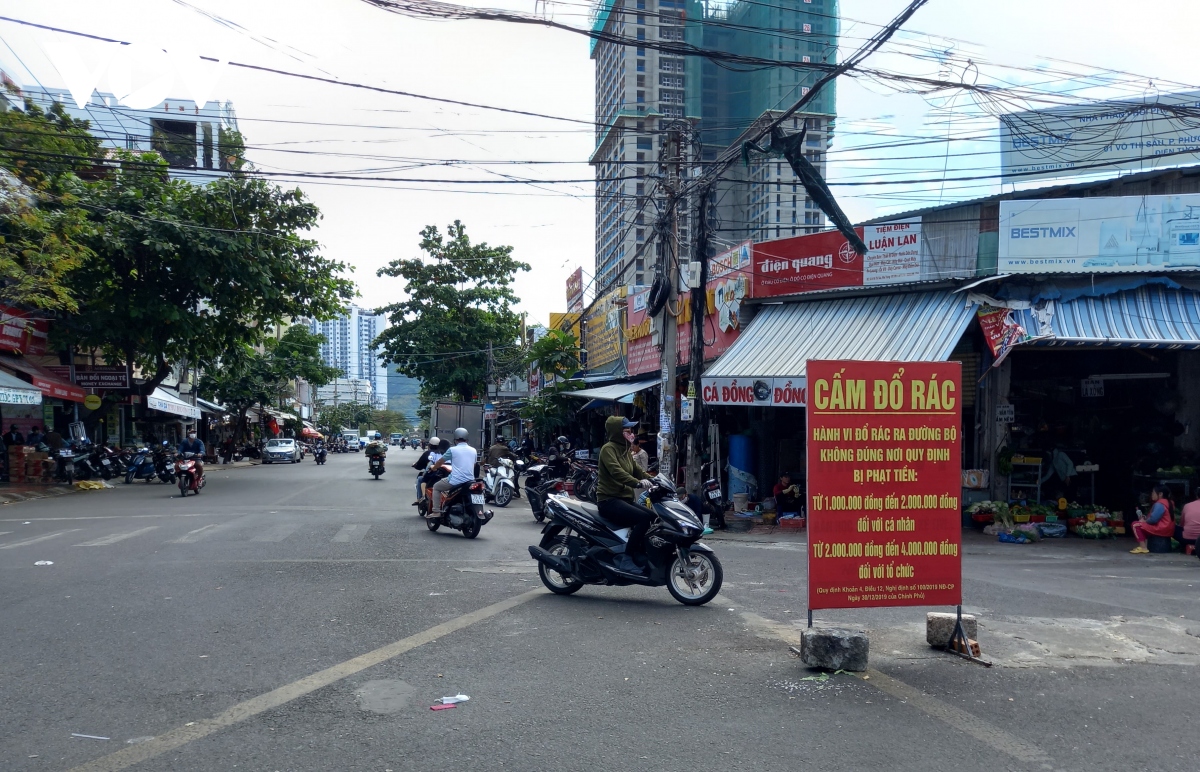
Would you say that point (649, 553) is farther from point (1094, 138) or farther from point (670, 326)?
point (1094, 138)

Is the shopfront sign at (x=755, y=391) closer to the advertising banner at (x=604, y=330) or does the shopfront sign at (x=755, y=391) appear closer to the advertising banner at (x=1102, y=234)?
the advertising banner at (x=1102, y=234)

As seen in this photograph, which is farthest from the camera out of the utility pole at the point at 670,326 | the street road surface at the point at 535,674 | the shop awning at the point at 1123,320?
the utility pole at the point at 670,326

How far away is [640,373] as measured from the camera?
78.8 ft

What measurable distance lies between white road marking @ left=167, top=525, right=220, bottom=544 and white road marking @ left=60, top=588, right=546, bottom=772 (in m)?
6.22

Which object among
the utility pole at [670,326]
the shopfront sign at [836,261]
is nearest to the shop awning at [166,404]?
the utility pole at [670,326]

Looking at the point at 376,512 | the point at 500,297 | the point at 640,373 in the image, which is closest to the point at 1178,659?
the point at 376,512

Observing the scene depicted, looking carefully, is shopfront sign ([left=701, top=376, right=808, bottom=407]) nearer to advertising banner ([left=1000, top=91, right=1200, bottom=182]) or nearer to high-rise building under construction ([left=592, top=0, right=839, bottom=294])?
advertising banner ([left=1000, top=91, right=1200, bottom=182])

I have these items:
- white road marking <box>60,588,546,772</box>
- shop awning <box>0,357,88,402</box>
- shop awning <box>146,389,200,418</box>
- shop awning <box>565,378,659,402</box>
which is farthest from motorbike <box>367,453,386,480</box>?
white road marking <box>60,588,546,772</box>

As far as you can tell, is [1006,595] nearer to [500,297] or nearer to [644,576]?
[644,576]

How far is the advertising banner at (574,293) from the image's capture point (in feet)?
121

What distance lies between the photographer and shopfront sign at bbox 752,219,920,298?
16016mm

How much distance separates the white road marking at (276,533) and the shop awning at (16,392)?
11605 millimetres

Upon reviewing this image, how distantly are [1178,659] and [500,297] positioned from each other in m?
41.2

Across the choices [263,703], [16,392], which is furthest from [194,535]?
[16,392]
